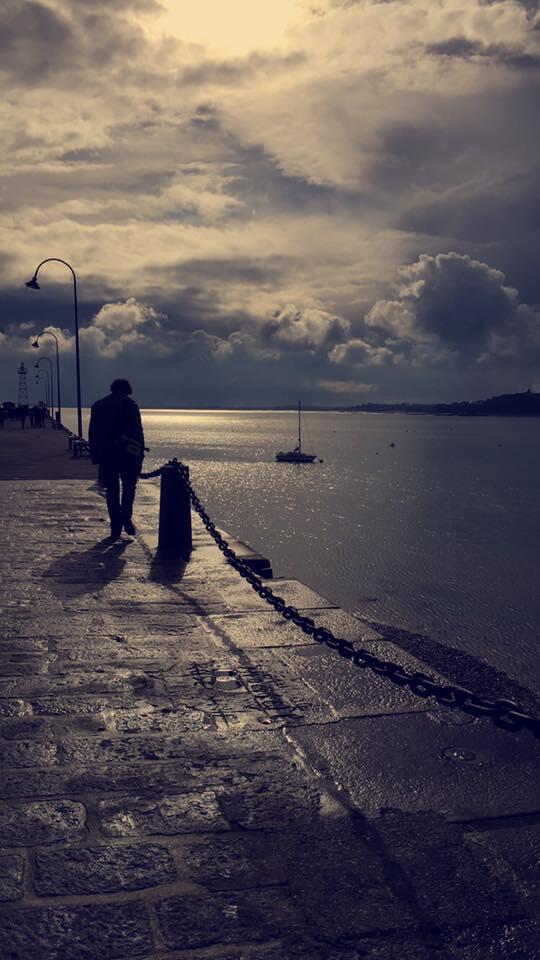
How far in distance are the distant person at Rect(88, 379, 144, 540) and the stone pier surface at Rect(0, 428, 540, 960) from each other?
14.1 feet

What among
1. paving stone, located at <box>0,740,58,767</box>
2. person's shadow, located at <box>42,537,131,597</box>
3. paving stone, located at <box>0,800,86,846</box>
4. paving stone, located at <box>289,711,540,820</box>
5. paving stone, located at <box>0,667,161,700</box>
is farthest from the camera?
person's shadow, located at <box>42,537,131,597</box>

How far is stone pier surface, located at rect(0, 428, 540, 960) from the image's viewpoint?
245 cm

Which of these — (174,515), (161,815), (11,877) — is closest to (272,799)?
(161,815)

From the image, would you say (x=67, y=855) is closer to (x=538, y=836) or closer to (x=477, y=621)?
(x=538, y=836)

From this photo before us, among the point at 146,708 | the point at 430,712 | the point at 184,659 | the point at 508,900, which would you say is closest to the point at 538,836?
the point at 508,900

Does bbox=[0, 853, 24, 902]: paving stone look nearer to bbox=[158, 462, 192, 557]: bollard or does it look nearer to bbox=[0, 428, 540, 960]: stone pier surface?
bbox=[0, 428, 540, 960]: stone pier surface

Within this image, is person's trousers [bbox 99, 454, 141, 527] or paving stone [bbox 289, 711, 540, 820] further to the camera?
person's trousers [bbox 99, 454, 141, 527]

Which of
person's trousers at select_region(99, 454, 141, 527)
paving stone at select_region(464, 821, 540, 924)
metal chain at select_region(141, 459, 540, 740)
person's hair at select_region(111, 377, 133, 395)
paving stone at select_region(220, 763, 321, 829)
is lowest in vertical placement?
paving stone at select_region(464, 821, 540, 924)

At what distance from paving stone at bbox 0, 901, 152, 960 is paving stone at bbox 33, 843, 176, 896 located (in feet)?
0.34

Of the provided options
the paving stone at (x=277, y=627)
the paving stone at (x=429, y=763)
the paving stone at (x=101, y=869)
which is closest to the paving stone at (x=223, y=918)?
the paving stone at (x=101, y=869)

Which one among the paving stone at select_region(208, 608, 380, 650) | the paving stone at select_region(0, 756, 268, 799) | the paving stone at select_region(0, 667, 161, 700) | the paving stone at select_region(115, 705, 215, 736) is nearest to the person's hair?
the paving stone at select_region(208, 608, 380, 650)

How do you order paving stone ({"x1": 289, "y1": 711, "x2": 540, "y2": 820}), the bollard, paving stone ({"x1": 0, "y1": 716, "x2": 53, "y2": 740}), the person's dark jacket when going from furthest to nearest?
the person's dark jacket → the bollard → paving stone ({"x1": 0, "y1": 716, "x2": 53, "y2": 740}) → paving stone ({"x1": 289, "y1": 711, "x2": 540, "y2": 820})

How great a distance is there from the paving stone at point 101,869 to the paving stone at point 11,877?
5cm

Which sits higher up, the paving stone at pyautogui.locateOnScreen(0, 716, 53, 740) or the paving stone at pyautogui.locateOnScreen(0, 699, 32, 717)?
the paving stone at pyautogui.locateOnScreen(0, 716, 53, 740)
